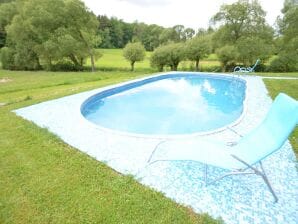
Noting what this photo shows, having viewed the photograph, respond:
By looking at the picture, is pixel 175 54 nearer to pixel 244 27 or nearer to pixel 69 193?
pixel 244 27

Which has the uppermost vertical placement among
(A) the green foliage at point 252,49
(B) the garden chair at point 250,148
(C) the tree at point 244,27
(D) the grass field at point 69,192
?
(C) the tree at point 244,27

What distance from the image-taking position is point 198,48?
18.8m

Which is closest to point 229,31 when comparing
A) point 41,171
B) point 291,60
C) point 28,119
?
point 291,60

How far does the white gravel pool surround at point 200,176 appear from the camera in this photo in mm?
2555

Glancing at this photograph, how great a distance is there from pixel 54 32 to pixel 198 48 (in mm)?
11418

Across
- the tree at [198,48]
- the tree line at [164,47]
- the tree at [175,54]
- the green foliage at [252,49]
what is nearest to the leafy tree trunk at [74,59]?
the tree line at [164,47]

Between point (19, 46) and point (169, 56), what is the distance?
12.8m

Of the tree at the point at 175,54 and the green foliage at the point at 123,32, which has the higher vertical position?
the green foliage at the point at 123,32

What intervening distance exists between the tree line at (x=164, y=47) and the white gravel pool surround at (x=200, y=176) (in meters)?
14.5

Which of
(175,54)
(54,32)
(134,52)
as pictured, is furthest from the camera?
(134,52)

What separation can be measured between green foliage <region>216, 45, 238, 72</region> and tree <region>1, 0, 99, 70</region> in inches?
389

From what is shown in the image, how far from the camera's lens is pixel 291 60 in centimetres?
1772

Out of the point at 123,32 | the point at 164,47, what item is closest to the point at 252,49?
the point at 164,47

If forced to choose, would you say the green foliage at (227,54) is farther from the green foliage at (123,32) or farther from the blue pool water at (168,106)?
the green foliage at (123,32)
